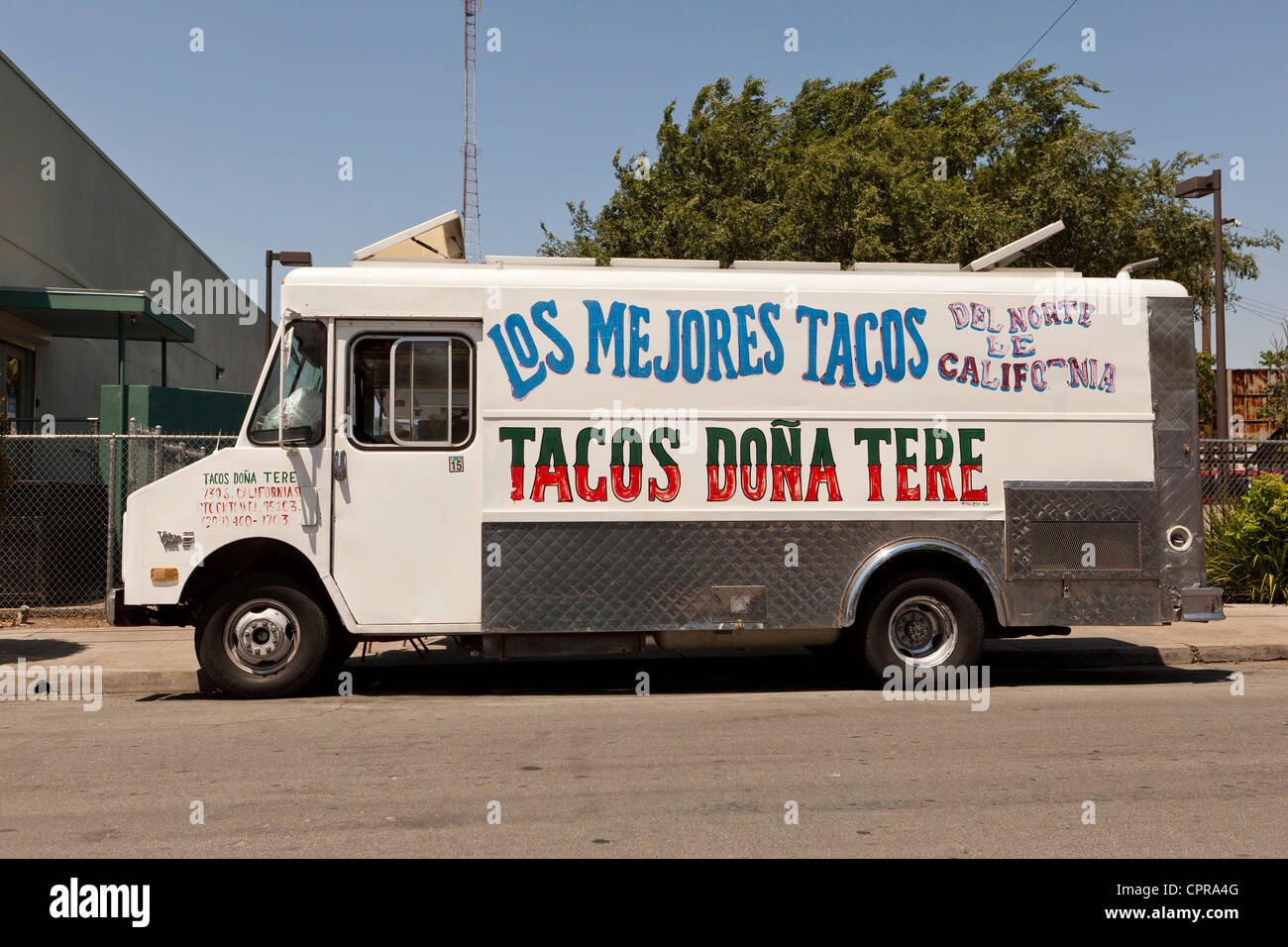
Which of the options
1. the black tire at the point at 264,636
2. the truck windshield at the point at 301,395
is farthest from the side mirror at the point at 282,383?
the black tire at the point at 264,636

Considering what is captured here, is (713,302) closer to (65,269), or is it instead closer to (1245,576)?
(1245,576)

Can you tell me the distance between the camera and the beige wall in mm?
17484

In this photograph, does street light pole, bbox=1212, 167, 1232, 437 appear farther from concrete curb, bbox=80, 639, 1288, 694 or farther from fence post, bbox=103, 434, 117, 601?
fence post, bbox=103, 434, 117, 601

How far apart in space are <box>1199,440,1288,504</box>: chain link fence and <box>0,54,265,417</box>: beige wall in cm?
1646

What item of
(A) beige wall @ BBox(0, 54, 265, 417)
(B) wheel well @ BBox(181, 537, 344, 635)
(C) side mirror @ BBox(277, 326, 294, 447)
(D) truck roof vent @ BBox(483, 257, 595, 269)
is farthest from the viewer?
(A) beige wall @ BBox(0, 54, 265, 417)

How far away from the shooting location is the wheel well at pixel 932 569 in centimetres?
855

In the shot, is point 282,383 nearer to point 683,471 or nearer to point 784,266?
point 683,471

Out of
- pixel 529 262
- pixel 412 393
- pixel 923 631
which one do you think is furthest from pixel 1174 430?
pixel 412 393

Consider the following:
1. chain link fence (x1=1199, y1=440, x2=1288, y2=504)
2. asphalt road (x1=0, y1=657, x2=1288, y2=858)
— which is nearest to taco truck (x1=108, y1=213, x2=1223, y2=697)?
asphalt road (x1=0, y1=657, x2=1288, y2=858)

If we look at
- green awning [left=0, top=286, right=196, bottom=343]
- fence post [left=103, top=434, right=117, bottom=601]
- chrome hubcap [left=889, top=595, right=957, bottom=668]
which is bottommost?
chrome hubcap [left=889, top=595, right=957, bottom=668]

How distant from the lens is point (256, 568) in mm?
8320
